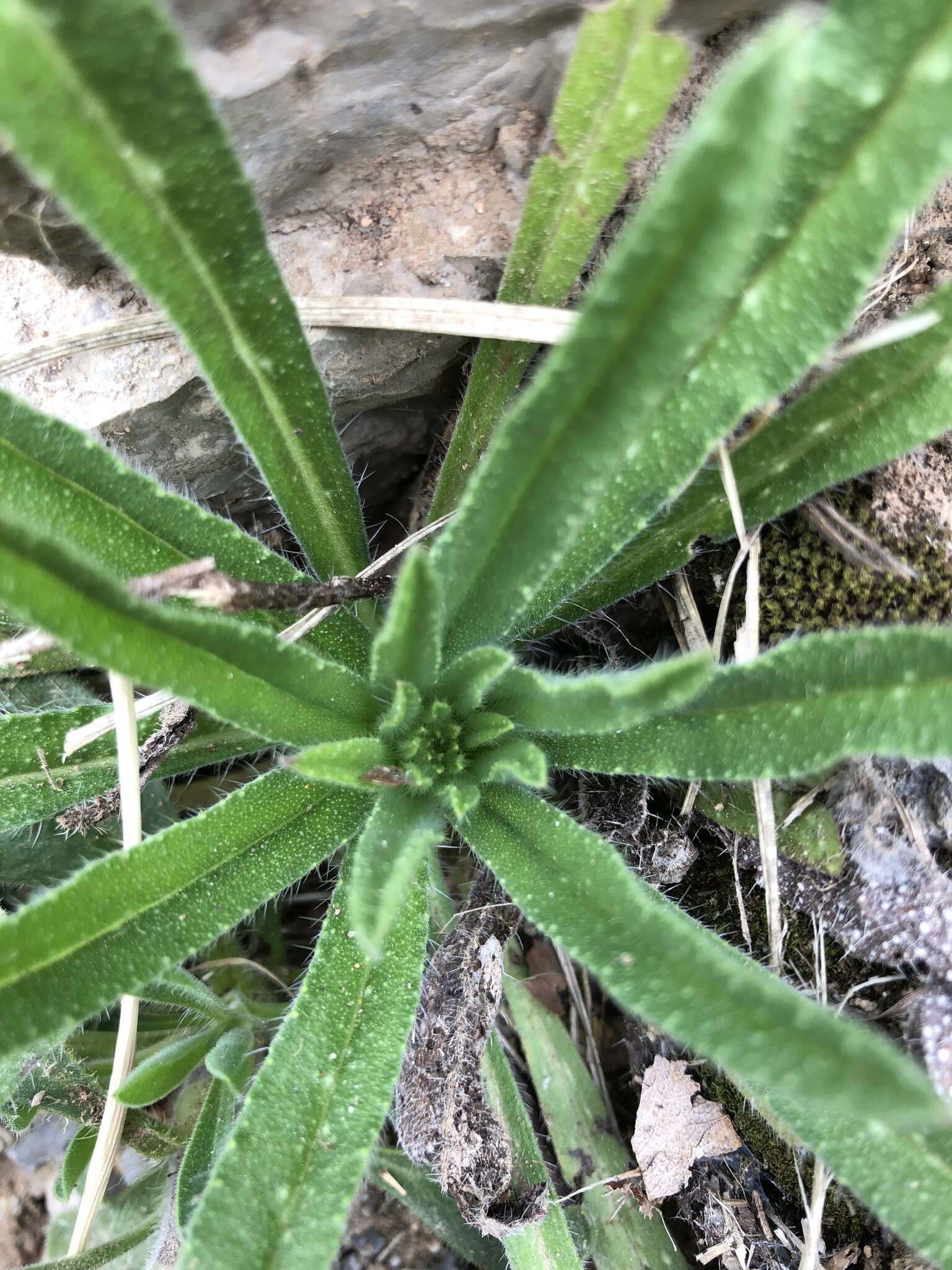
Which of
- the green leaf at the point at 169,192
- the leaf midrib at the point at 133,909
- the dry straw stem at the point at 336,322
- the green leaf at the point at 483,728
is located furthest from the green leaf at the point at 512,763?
the dry straw stem at the point at 336,322

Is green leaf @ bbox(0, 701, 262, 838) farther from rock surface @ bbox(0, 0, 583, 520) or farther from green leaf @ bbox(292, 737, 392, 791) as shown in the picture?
rock surface @ bbox(0, 0, 583, 520)

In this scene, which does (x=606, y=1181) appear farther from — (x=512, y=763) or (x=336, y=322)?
(x=336, y=322)

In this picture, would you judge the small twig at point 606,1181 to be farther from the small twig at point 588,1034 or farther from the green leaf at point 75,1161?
the green leaf at point 75,1161

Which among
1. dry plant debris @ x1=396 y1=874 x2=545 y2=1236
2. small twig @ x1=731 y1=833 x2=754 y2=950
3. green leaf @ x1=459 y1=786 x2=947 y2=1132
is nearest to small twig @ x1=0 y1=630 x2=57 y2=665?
green leaf @ x1=459 y1=786 x2=947 y2=1132

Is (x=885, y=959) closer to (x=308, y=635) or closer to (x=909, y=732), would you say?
(x=909, y=732)

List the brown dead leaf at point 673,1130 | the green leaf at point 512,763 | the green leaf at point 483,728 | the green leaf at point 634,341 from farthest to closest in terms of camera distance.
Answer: the brown dead leaf at point 673,1130, the green leaf at point 483,728, the green leaf at point 512,763, the green leaf at point 634,341

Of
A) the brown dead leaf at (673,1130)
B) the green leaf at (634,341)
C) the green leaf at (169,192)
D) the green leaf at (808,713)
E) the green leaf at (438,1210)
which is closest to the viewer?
the green leaf at (634,341)

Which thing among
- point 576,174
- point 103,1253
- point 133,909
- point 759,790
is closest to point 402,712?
point 133,909
